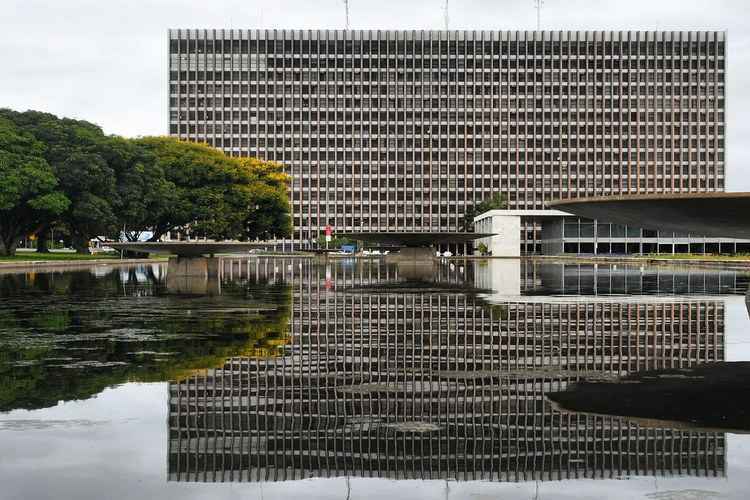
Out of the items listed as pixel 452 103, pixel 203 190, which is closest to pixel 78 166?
pixel 203 190

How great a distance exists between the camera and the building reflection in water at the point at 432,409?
5.60 m

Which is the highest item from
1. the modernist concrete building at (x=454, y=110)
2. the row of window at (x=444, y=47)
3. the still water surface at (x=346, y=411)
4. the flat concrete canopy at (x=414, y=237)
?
the row of window at (x=444, y=47)

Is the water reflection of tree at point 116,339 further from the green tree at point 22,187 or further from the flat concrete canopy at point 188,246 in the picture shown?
the green tree at point 22,187

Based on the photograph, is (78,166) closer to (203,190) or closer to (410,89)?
(203,190)

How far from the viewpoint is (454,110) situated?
156 meters

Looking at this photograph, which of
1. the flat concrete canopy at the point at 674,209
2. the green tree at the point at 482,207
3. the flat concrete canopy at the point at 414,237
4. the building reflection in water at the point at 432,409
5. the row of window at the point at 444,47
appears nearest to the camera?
the building reflection in water at the point at 432,409

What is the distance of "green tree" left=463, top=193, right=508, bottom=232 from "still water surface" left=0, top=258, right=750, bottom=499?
123926 mm

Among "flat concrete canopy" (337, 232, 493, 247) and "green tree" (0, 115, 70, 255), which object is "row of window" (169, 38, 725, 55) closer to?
"green tree" (0, 115, 70, 255)

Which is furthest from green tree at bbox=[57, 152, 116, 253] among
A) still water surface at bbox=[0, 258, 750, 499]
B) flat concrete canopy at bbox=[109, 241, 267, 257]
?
still water surface at bbox=[0, 258, 750, 499]

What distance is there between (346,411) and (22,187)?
54.2m

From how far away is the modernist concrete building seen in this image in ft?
505

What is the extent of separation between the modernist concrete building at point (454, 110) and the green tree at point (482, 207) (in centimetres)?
580

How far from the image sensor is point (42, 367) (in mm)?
9664

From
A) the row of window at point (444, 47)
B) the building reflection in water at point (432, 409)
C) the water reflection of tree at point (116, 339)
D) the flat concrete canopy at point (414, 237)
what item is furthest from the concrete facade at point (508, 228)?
the building reflection in water at point (432, 409)
